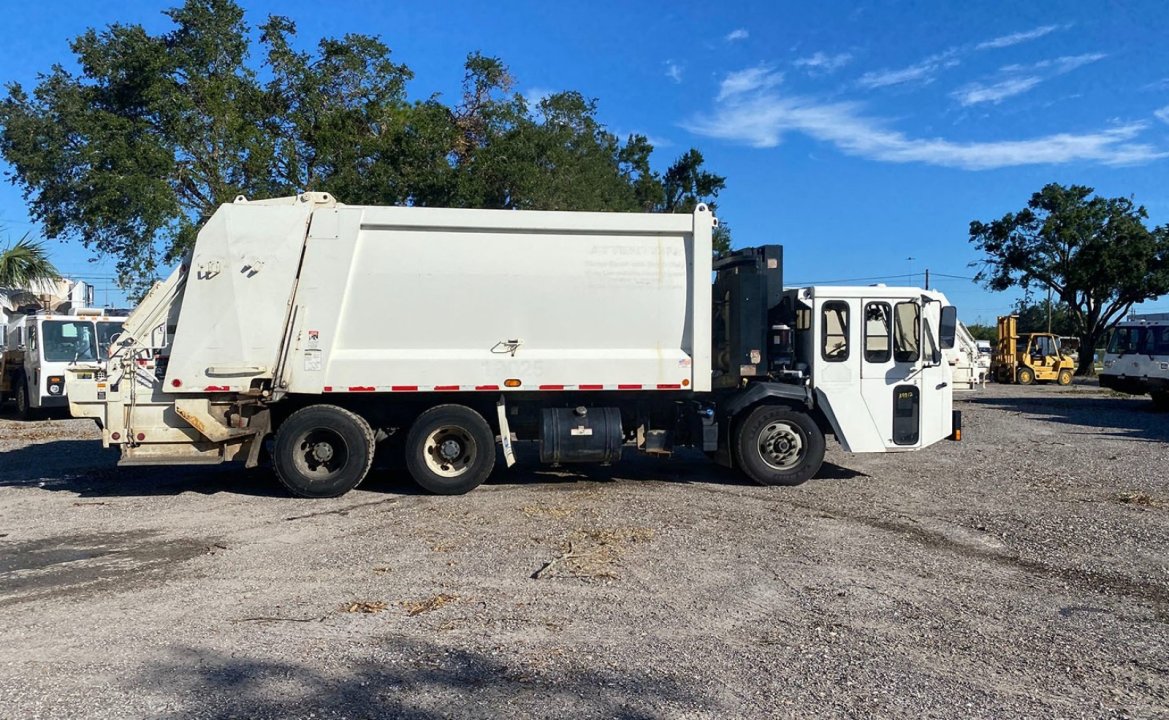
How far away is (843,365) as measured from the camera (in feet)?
33.2

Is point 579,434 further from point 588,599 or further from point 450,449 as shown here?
point 588,599

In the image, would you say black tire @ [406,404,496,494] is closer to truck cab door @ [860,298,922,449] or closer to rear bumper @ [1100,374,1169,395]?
truck cab door @ [860,298,922,449]

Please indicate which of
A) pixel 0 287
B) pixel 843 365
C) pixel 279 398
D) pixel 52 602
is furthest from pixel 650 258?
pixel 0 287

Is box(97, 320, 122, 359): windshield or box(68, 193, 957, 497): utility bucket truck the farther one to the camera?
box(97, 320, 122, 359): windshield

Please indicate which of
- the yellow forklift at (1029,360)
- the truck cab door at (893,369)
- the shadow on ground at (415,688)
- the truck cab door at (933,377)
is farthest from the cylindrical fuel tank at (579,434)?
the yellow forklift at (1029,360)

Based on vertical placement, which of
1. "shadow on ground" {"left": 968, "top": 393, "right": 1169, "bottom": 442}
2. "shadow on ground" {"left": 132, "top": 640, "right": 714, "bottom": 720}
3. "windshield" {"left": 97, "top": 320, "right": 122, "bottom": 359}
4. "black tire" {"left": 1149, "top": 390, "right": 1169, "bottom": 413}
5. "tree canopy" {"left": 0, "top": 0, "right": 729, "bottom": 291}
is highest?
"tree canopy" {"left": 0, "top": 0, "right": 729, "bottom": 291}

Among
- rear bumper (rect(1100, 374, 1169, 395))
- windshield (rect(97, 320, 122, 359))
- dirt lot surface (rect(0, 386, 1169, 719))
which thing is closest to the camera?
dirt lot surface (rect(0, 386, 1169, 719))

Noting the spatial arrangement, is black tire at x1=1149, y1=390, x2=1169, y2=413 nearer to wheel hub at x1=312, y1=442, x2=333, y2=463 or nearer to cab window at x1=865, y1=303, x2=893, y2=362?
cab window at x1=865, y1=303, x2=893, y2=362

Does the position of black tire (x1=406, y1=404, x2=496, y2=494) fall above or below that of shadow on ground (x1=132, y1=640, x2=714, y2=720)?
above

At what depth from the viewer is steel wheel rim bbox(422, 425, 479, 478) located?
9602 millimetres

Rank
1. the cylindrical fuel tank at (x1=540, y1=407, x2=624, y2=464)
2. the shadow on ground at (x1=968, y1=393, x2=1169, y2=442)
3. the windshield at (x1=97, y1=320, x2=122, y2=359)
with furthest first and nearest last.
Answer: the windshield at (x1=97, y1=320, x2=122, y2=359), the shadow on ground at (x1=968, y1=393, x2=1169, y2=442), the cylindrical fuel tank at (x1=540, y1=407, x2=624, y2=464)

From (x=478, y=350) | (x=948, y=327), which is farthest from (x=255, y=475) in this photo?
(x=948, y=327)

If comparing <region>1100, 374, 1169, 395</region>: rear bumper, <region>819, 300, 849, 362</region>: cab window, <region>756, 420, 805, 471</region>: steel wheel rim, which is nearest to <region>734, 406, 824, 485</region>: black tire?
<region>756, 420, 805, 471</region>: steel wheel rim

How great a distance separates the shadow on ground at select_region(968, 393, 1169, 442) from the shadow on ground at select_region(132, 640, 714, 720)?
14501 millimetres
